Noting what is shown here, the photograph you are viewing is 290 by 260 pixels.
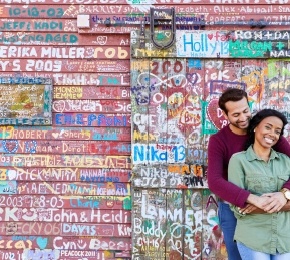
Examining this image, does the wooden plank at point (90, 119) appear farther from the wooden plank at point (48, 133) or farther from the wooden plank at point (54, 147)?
the wooden plank at point (54, 147)

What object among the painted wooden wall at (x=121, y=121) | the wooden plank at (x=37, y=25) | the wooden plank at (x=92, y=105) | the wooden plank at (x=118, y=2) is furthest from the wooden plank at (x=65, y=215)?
the wooden plank at (x=118, y=2)

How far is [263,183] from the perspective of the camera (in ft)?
8.96

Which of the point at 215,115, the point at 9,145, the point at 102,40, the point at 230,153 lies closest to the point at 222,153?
the point at 230,153

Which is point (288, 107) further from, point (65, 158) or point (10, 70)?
point (10, 70)

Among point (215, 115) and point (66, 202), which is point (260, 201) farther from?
point (66, 202)

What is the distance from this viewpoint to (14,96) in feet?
12.8

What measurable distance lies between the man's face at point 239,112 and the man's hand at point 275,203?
0.55 m

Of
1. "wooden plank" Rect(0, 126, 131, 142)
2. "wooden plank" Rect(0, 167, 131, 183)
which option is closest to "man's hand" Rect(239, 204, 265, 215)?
"wooden plank" Rect(0, 167, 131, 183)

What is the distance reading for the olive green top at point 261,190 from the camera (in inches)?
105

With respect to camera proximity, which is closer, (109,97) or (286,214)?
(286,214)

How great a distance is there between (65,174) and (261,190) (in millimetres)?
1894

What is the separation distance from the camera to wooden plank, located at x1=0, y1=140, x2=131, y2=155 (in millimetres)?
3914

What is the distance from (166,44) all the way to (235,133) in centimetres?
117

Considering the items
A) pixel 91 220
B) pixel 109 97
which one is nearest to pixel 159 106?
pixel 109 97
